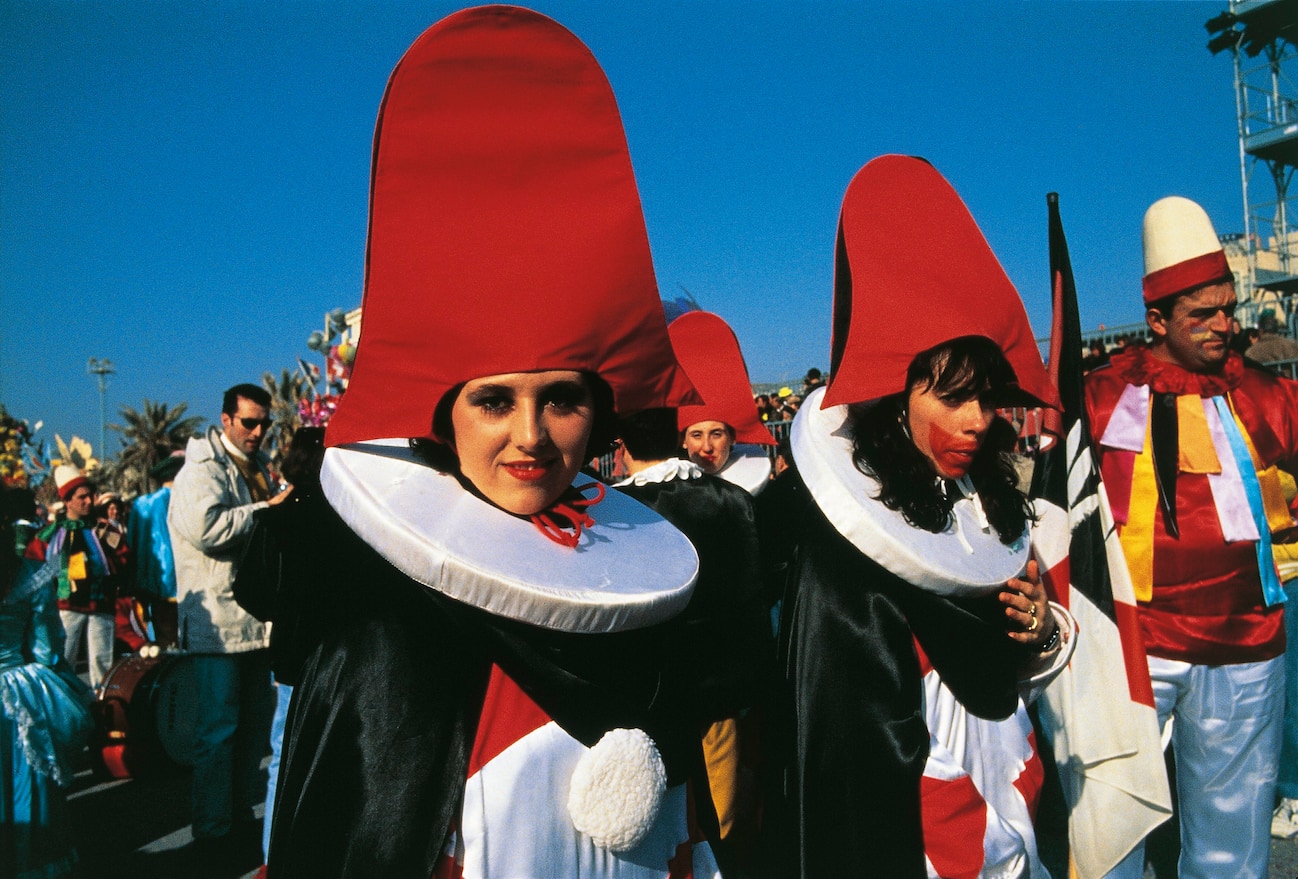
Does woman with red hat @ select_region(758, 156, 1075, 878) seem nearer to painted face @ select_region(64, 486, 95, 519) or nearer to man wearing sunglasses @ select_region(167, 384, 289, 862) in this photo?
man wearing sunglasses @ select_region(167, 384, 289, 862)

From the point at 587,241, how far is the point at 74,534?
327 inches

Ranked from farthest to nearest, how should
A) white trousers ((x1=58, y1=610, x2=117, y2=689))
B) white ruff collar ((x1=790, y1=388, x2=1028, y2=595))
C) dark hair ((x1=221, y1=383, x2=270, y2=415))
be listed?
white trousers ((x1=58, y1=610, x2=117, y2=689))
dark hair ((x1=221, y1=383, x2=270, y2=415))
white ruff collar ((x1=790, y1=388, x2=1028, y2=595))

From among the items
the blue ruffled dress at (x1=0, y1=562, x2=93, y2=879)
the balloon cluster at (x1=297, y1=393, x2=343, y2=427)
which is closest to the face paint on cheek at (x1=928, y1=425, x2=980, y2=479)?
the blue ruffled dress at (x1=0, y1=562, x2=93, y2=879)

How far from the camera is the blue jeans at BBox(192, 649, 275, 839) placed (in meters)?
4.62

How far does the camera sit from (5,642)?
379 cm

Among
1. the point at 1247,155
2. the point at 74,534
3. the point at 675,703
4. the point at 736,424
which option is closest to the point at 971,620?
the point at 675,703

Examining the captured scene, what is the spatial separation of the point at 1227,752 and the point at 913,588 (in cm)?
218

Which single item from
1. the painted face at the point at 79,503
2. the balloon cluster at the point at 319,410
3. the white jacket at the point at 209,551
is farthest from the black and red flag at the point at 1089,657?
the painted face at the point at 79,503

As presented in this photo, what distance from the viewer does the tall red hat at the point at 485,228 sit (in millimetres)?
1514

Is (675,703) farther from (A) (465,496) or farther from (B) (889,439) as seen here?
Answer: (B) (889,439)

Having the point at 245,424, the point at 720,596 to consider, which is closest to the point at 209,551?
the point at 245,424

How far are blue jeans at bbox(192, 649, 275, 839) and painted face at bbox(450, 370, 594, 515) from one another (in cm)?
352

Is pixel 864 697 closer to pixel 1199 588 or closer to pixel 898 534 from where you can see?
pixel 898 534

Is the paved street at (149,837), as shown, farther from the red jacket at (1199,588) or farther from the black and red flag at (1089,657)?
the black and red flag at (1089,657)
